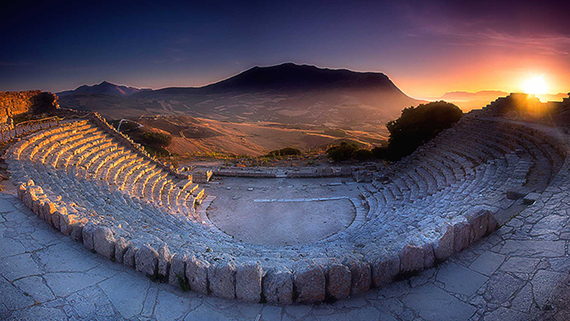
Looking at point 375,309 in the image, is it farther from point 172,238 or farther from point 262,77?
point 262,77

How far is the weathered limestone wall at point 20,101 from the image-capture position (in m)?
17.0

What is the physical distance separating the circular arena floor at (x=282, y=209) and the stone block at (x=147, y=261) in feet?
18.7

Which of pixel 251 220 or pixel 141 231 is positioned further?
pixel 251 220

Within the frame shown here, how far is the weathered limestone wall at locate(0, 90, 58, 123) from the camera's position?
55.7 feet

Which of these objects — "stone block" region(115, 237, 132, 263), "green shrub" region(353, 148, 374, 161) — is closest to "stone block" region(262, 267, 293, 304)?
"stone block" region(115, 237, 132, 263)

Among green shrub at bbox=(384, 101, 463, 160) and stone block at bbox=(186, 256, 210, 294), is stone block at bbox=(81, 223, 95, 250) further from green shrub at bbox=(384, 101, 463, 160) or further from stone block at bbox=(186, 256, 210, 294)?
green shrub at bbox=(384, 101, 463, 160)

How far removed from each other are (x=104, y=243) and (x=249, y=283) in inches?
110

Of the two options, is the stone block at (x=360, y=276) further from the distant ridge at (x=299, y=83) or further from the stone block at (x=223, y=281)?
the distant ridge at (x=299, y=83)

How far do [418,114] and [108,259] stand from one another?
22.4 meters

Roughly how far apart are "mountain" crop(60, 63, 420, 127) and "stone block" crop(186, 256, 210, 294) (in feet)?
251

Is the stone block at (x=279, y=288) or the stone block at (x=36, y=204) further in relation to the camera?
the stone block at (x=36, y=204)

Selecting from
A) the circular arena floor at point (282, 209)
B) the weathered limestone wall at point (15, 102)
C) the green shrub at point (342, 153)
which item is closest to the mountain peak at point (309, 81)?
the green shrub at point (342, 153)

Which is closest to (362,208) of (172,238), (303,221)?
(303,221)

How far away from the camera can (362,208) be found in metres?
12.6
